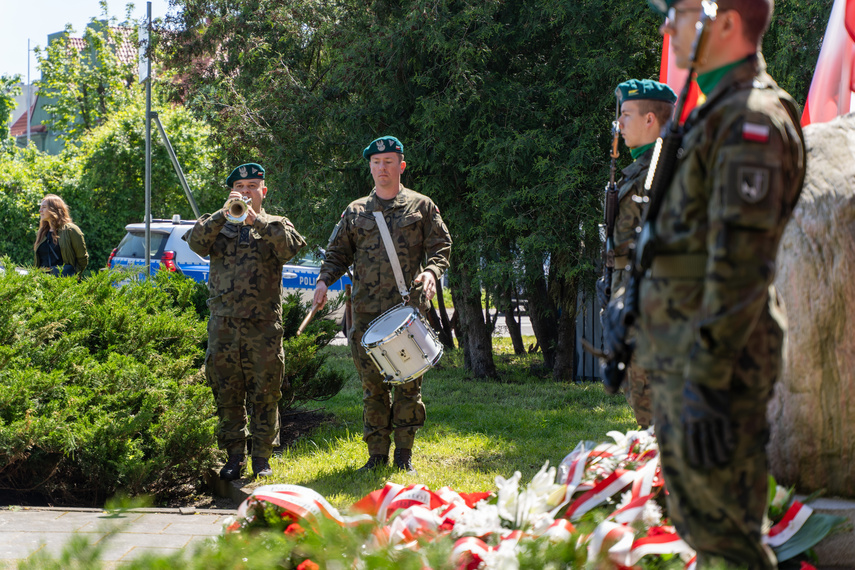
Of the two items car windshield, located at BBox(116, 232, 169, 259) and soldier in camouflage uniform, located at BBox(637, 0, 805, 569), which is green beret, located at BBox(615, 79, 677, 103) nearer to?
soldier in camouflage uniform, located at BBox(637, 0, 805, 569)

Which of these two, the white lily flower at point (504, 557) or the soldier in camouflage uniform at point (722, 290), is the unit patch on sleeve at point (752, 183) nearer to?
the soldier in camouflage uniform at point (722, 290)

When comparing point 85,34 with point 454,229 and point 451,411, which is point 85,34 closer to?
point 454,229

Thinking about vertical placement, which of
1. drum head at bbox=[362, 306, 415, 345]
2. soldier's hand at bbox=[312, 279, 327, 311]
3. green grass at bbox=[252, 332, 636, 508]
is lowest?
green grass at bbox=[252, 332, 636, 508]

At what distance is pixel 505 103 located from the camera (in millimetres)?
9469

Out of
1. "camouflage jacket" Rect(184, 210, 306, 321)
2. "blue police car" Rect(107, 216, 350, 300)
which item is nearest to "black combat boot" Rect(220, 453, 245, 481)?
"camouflage jacket" Rect(184, 210, 306, 321)

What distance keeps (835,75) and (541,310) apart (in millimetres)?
5415

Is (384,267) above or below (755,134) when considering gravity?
below

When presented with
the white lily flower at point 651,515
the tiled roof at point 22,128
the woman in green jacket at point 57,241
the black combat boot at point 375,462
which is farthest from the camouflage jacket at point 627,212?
the tiled roof at point 22,128

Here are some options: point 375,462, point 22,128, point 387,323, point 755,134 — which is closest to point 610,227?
point 387,323

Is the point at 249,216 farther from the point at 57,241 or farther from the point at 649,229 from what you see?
the point at 57,241

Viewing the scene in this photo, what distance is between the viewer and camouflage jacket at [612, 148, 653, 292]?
13.5ft

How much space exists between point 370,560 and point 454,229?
8.55 metres

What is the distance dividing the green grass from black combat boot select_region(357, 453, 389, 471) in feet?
0.36

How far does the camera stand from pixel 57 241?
10.1 meters
